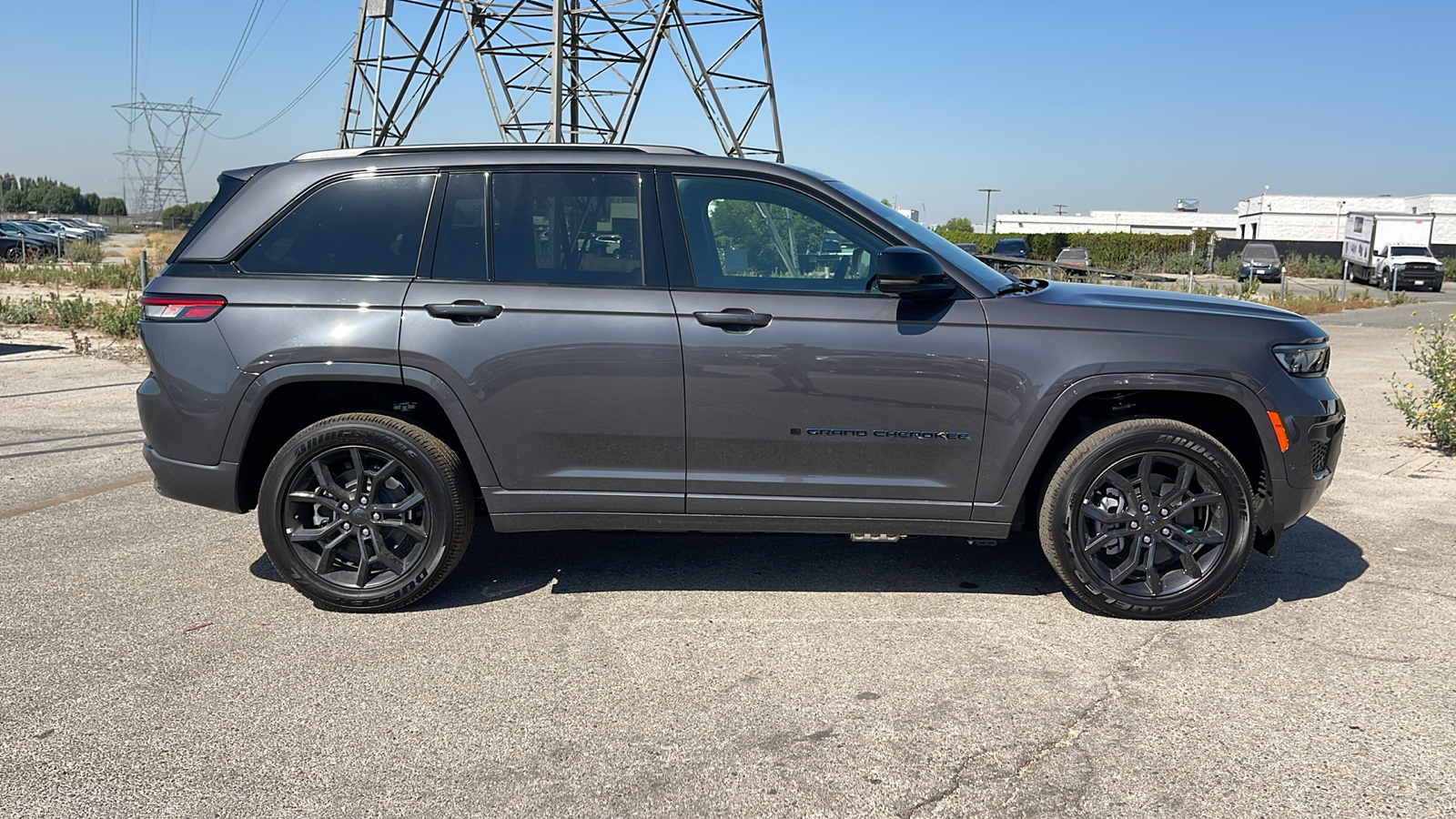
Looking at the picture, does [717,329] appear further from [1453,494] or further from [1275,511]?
[1453,494]

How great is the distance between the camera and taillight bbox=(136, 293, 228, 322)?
14.5ft

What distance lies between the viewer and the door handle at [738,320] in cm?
427

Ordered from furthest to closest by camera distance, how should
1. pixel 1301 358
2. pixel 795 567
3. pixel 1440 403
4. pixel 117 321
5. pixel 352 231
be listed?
pixel 117 321 → pixel 1440 403 → pixel 795 567 → pixel 352 231 → pixel 1301 358

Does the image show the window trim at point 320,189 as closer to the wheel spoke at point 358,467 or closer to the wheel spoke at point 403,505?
the wheel spoke at point 358,467

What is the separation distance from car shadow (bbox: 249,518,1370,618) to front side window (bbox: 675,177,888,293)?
1.42 metres

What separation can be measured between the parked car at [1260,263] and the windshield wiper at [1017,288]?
36110 mm

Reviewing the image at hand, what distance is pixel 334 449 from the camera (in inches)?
173

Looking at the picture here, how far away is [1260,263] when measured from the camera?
39312 mm

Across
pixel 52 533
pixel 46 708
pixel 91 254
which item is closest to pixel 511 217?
pixel 46 708

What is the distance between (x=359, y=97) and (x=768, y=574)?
900 inches

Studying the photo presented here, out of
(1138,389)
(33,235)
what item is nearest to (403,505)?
(1138,389)

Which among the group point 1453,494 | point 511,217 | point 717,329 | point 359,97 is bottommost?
point 1453,494

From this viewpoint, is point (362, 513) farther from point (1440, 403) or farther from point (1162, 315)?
point (1440, 403)

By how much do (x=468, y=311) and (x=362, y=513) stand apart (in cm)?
96
